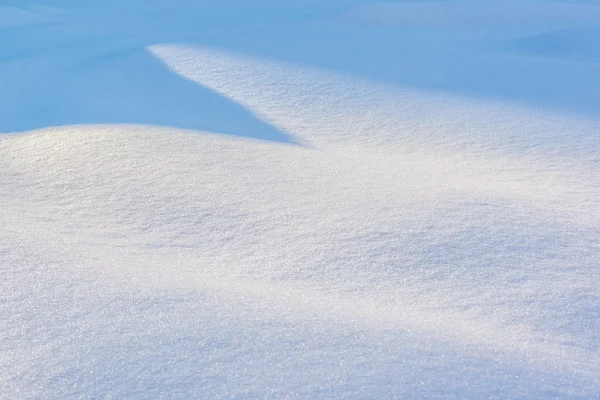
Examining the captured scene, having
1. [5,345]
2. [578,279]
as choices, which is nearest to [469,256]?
[578,279]

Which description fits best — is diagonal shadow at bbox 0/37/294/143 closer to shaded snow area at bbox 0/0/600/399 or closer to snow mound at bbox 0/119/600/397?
shaded snow area at bbox 0/0/600/399

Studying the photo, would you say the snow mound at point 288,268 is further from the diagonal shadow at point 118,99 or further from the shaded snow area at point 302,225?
the diagonal shadow at point 118,99

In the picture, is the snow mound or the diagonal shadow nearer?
the snow mound

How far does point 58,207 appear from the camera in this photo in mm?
2096

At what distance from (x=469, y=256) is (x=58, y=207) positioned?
1.25 meters

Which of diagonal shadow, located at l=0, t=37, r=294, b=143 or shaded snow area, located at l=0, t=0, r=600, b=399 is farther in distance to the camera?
diagonal shadow, located at l=0, t=37, r=294, b=143

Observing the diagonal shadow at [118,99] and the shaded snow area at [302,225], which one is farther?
the diagonal shadow at [118,99]

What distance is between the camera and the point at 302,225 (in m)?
1.92

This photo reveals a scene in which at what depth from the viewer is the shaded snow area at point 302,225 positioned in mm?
1326

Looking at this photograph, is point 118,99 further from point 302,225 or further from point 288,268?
point 288,268

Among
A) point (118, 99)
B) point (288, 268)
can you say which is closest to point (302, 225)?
point (288, 268)

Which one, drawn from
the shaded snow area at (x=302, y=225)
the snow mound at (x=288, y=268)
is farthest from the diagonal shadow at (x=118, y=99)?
the snow mound at (x=288, y=268)

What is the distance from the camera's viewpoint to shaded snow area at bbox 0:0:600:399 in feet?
4.35

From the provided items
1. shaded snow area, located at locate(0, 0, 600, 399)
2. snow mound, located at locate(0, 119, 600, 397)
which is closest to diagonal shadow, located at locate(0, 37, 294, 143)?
shaded snow area, located at locate(0, 0, 600, 399)
